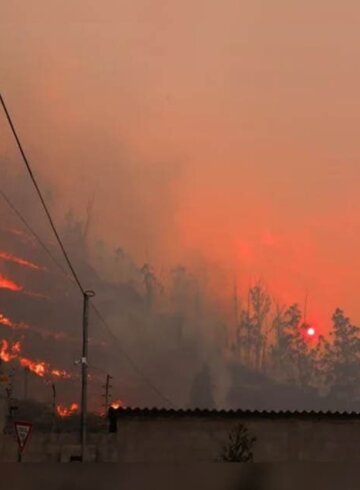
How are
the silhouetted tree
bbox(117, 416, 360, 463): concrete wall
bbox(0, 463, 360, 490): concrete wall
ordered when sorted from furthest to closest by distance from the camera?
bbox(117, 416, 360, 463): concrete wall
the silhouetted tree
bbox(0, 463, 360, 490): concrete wall

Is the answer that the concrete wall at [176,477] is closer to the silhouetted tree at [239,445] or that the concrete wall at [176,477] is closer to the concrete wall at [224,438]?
the silhouetted tree at [239,445]

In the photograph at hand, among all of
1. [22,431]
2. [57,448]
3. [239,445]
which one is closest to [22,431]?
[22,431]

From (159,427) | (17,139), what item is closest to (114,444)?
(159,427)

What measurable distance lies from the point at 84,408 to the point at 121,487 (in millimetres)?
24989

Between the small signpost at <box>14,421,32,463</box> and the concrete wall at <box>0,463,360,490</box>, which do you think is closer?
the concrete wall at <box>0,463,360,490</box>

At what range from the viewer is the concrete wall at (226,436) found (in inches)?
932

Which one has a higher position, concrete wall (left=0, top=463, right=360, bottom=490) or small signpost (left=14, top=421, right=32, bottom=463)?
small signpost (left=14, top=421, right=32, bottom=463)

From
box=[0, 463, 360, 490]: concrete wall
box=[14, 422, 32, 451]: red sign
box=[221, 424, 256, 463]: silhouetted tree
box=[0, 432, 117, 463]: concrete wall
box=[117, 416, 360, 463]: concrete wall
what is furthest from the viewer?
box=[0, 432, 117, 463]: concrete wall

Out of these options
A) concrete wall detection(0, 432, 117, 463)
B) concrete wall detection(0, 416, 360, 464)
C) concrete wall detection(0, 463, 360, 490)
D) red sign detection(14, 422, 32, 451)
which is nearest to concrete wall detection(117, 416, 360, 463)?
concrete wall detection(0, 416, 360, 464)

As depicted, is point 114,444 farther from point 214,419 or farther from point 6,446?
point 6,446

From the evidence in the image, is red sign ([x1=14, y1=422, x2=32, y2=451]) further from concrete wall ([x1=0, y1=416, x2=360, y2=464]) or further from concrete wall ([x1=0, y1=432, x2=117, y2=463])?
concrete wall ([x1=0, y1=416, x2=360, y2=464])

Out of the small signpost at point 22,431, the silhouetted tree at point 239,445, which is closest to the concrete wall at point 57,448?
the small signpost at point 22,431

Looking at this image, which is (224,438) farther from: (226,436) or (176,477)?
(176,477)

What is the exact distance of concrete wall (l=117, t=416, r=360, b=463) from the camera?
932 inches
